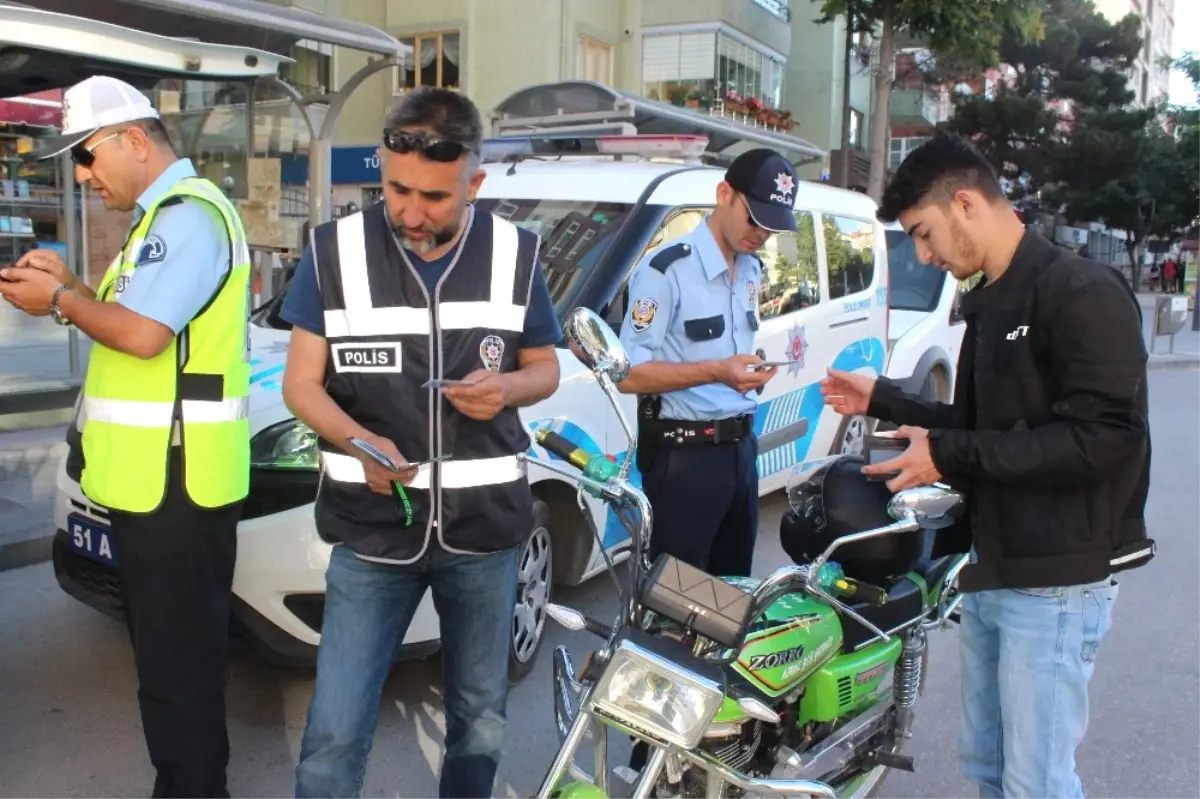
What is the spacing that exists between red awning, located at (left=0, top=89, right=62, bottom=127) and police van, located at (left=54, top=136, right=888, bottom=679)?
1.29 m

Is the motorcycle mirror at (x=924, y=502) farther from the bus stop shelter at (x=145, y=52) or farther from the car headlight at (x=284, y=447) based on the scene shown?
the bus stop shelter at (x=145, y=52)

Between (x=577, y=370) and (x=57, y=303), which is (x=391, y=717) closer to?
(x=577, y=370)

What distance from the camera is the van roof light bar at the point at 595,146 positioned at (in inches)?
216

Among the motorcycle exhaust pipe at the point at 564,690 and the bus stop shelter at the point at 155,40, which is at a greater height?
the bus stop shelter at the point at 155,40

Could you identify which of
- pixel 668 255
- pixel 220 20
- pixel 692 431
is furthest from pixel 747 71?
pixel 692 431

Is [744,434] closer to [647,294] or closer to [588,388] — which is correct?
[647,294]

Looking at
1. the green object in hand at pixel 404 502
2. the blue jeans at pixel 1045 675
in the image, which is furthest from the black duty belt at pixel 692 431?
the green object in hand at pixel 404 502

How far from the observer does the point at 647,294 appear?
3.38 meters

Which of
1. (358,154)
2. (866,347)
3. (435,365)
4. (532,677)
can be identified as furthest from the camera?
(358,154)

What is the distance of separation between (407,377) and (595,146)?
3768mm

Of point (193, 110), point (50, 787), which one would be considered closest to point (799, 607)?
point (50, 787)

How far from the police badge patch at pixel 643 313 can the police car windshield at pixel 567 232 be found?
43.5 inches

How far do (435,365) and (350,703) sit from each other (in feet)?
2.56

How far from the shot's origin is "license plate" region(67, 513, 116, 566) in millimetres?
3596
